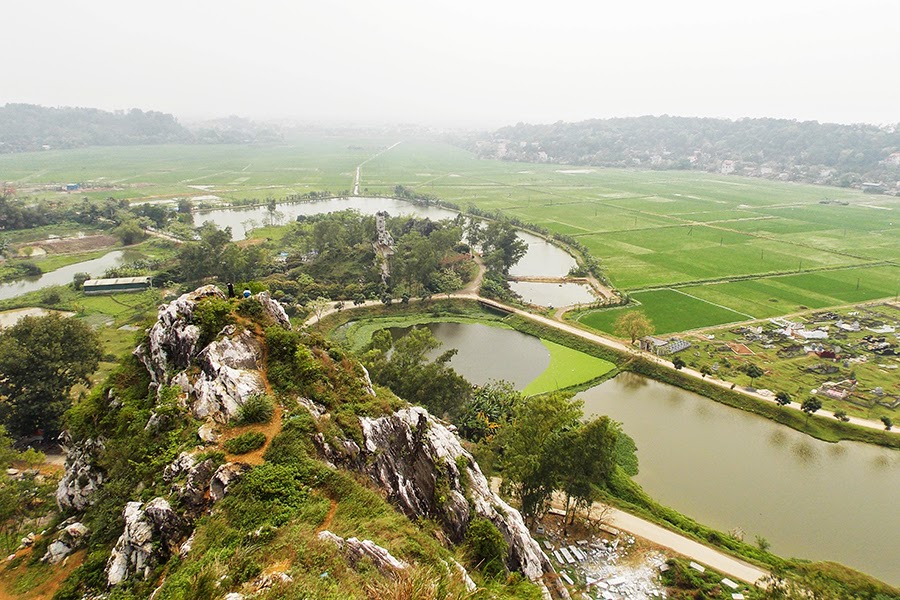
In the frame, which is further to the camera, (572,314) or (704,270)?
(704,270)

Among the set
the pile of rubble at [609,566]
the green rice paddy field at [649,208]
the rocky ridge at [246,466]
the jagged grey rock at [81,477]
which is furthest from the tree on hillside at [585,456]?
the green rice paddy field at [649,208]

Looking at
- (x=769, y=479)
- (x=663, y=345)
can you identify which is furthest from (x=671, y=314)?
(x=769, y=479)

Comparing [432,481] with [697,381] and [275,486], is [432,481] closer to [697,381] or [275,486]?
[275,486]

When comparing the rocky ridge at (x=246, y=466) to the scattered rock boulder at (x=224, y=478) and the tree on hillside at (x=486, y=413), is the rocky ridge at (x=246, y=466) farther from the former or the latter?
the tree on hillside at (x=486, y=413)

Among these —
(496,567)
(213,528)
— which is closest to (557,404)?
(496,567)

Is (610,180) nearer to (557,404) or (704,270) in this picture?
(704,270)
